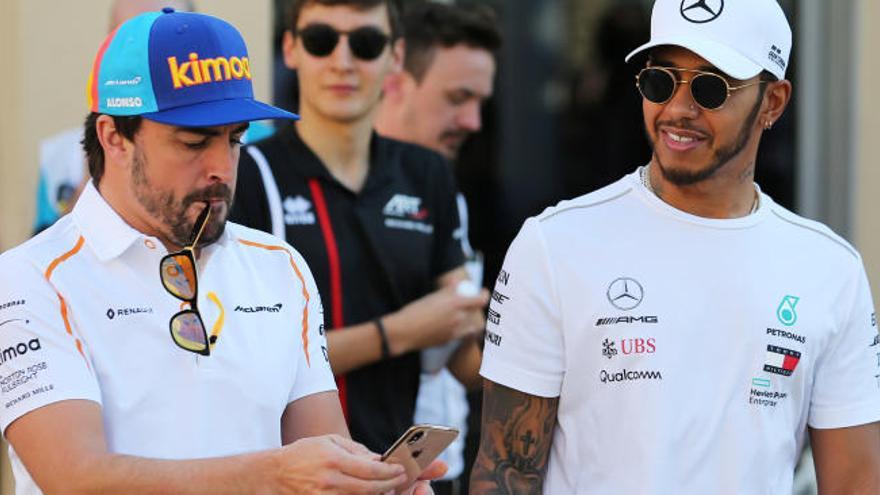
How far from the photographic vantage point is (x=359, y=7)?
184 inches

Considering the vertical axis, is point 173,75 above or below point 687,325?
above

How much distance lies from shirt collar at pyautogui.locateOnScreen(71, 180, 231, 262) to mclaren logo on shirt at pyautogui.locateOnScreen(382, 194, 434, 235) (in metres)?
1.52

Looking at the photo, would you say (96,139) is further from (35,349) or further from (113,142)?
(35,349)

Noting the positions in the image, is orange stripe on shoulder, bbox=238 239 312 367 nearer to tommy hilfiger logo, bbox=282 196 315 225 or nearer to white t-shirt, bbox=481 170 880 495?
white t-shirt, bbox=481 170 880 495

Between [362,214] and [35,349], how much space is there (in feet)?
5.50

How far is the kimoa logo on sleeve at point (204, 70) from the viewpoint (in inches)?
118

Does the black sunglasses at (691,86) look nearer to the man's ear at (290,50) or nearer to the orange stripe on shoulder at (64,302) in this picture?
the orange stripe on shoulder at (64,302)

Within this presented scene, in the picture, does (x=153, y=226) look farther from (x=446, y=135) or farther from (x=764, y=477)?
(x=446, y=135)

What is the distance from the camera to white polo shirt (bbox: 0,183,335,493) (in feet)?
9.37

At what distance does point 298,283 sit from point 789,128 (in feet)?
16.4

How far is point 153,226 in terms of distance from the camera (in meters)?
3.03

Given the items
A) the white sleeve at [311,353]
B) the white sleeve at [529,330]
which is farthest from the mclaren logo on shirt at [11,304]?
the white sleeve at [529,330]

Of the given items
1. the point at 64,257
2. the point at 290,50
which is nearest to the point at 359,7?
the point at 290,50

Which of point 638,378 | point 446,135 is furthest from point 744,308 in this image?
point 446,135
